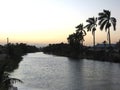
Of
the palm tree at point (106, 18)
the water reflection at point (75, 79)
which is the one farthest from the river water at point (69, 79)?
the palm tree at point (106, 18)

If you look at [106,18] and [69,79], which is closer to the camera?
[69,79]

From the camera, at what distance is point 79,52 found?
123 m

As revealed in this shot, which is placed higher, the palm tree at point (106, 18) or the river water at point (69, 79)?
the palm tree at point (106, 18)

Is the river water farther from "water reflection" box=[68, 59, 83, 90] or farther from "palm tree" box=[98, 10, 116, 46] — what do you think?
"palm tree" box=[98, 10, 116, 46]

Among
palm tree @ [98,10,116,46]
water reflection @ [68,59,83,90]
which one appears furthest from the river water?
palm tree @ [98,10,116,46]

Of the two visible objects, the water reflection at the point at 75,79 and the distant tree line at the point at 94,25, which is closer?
the water reflection at the point at 75,79

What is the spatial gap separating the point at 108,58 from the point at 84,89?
5474cm

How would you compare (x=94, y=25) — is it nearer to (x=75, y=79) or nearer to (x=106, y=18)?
(x=106, y=18)

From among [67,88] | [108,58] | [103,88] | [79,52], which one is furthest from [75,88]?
[79,52]

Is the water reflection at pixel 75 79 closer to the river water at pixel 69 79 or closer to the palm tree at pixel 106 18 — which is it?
the river water at pixel 69 79

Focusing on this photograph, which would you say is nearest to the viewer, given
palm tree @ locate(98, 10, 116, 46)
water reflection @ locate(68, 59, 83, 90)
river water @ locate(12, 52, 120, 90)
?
river water @ locate(12, 52, 120, 90)

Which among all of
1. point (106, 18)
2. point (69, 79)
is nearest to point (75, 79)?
point (69, 79)

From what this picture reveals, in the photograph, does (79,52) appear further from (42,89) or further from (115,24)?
(42,89)

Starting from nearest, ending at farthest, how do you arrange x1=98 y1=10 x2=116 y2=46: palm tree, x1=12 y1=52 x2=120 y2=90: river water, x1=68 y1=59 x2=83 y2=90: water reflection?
x1=12 y1=52 x2=120 y2=90: river water
x1=68 y1=59 x2=83 y2=90: water reflection
x1=98 y1=10 x2=116 y2=46: palm tree
